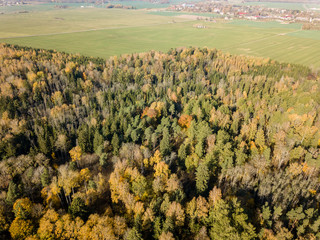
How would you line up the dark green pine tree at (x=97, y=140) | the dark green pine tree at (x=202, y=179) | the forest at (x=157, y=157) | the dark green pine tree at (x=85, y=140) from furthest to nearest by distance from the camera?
the dark green pine tree at (x=85, y=140)
the dark green pine tree at (x=97, y=140)
the dark green pine tree at (x=202, y=179)
the forest at (x=157, y=157)

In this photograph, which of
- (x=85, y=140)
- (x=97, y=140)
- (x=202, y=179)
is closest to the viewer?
(x=202, y=179)

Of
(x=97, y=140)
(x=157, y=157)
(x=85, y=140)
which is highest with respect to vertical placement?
(x=157, y=157)

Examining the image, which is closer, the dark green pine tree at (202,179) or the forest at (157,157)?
the forest at (157,157)

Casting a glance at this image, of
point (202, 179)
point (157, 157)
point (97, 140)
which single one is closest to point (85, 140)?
point (97, 140)

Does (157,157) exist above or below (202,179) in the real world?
below

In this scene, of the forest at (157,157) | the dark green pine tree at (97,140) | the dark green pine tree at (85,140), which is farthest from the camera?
the dark green pine tree at (85,140)

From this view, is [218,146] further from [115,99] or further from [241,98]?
[115,99]

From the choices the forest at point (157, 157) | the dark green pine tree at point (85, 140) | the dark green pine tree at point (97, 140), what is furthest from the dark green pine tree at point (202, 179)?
the dark green pine tree at point (85, 140)

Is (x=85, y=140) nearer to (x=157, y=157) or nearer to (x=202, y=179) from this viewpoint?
(x=157, y=157)

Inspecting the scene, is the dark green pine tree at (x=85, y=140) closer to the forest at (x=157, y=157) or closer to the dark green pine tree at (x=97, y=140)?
the forest at (x=157, y=157)
